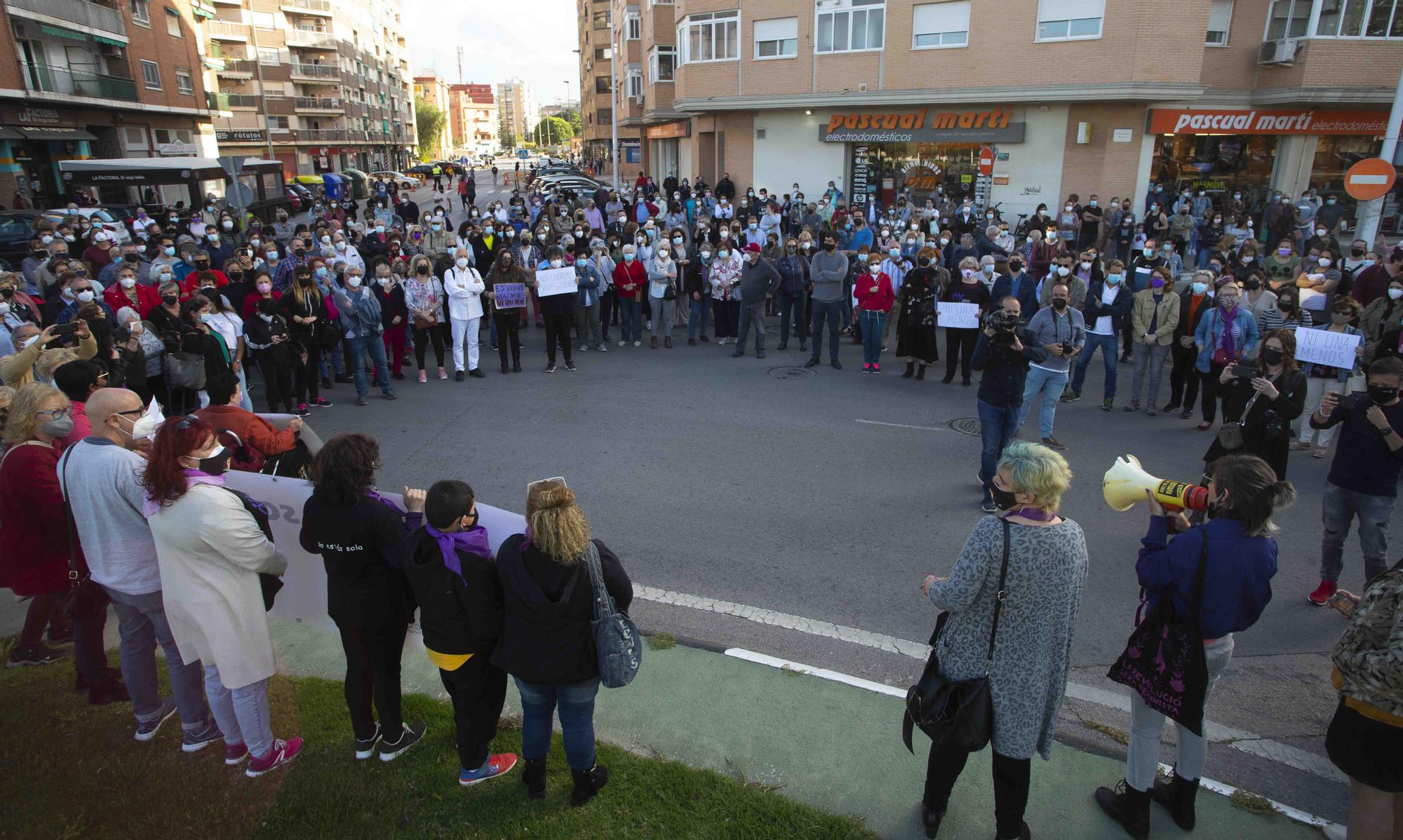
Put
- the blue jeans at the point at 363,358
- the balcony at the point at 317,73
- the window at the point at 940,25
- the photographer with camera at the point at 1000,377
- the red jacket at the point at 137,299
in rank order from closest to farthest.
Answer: the photographer with camera at the point at 1000,377, the red jacket at the point at 137,299, the blue jeans at the point at 363,358, the window at the point at 940,25, the balcony at the point at 317,73

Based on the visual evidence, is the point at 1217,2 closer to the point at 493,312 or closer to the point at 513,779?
the point at 493,312

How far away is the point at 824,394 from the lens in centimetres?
1131

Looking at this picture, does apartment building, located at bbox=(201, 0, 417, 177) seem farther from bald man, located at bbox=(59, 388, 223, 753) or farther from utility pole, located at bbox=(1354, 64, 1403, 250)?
bald man, located at bbox=(59, 388, 223, 753)

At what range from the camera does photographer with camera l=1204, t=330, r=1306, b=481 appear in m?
6.32

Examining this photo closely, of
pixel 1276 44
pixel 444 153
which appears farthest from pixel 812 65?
pixel 444 153

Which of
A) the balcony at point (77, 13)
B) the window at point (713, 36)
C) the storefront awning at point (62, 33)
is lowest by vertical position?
the window at point (713, 36)

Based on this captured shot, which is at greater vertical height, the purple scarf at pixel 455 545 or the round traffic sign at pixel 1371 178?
the round traffic sign at pixel 1371 178

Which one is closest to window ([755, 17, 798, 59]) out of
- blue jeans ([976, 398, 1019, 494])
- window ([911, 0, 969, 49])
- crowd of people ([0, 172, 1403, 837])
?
window ([911, 0, 969, 49])

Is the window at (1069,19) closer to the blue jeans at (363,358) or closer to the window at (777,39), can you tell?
the window at (777,39)

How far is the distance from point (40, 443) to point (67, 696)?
61.2 inches

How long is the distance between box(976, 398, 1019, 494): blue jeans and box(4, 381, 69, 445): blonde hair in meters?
7.15

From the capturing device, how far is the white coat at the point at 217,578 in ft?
12.0

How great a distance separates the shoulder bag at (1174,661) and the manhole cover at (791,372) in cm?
884

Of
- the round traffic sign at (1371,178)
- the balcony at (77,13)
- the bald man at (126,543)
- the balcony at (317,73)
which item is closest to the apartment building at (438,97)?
the balcony at (317,73)
